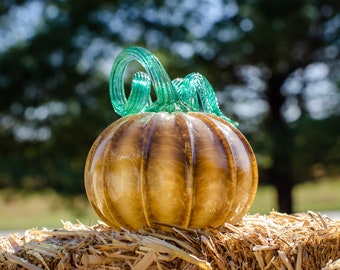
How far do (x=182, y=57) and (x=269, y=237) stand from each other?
415 centimetres

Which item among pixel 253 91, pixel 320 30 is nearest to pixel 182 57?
pixel 253 91

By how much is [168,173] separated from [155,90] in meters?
0.25

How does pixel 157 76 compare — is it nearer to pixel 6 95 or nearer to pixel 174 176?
pixel 174 176

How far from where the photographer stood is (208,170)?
1498mm

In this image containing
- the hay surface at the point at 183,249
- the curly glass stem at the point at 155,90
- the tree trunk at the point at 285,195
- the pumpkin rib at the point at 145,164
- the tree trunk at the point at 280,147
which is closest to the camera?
the hay surface at the point at 183,249

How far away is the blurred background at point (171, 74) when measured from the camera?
532 cm

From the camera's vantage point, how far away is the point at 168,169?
1472 millimetres

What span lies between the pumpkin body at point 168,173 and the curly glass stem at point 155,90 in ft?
0.21

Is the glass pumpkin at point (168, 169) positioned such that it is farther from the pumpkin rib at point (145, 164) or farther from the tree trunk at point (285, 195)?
the tree trunk at point (285, 195)

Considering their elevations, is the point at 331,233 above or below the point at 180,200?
below

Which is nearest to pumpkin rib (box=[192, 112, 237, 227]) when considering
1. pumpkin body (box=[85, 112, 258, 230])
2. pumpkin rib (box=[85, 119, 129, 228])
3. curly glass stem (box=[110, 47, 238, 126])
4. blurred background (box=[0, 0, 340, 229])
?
pumpkin body (box=[85, 112, 258, 230])

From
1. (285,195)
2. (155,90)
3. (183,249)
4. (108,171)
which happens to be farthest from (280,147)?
(183,249)

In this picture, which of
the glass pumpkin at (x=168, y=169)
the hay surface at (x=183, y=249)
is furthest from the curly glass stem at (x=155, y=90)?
the hay surface at (x=183, y=249)

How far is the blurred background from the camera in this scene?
5.32 m
